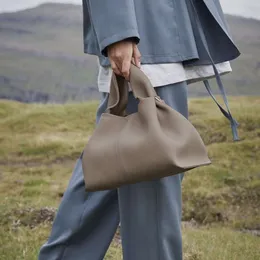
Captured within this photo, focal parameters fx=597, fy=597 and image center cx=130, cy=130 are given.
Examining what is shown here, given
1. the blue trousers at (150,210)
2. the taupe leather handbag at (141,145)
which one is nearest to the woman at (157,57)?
the blue trousers at (150,210)

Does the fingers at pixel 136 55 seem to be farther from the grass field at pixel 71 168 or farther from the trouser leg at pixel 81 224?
the grass field at pixel 71 168

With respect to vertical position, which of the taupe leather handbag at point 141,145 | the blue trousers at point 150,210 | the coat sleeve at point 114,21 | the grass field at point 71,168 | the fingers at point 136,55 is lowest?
the grass field at point 71,168

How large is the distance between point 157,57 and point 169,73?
0.08m

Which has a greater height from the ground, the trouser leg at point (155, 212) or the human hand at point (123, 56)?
the human hand at point (123, 56)

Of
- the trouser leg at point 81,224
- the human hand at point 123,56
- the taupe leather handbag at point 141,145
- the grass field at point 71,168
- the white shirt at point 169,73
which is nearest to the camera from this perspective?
the taupe leather handbag at point 141,145

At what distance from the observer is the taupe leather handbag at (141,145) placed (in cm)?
203

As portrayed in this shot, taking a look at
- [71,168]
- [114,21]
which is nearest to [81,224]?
[114,21]

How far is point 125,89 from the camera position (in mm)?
2230

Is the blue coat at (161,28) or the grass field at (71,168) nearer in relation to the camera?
the blue coat at (161,28)

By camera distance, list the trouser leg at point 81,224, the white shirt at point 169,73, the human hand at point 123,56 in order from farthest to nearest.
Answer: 1. the trouser leg at point 81,224
2. the white shirt at point 169,73
3. the human hand at point 123,56

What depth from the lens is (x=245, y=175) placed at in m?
8.79

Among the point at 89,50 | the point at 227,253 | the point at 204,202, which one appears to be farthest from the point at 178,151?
the point at 204,202

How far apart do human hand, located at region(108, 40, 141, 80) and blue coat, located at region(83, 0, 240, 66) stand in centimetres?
3

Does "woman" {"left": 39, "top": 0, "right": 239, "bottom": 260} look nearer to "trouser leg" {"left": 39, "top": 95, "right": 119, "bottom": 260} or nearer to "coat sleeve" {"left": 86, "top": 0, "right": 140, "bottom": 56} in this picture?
"coat sleeve" {"left": 86, "top": 0, "right": 140, "bottom": 56}
